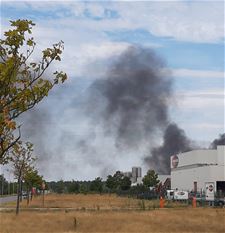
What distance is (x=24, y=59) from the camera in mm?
9078

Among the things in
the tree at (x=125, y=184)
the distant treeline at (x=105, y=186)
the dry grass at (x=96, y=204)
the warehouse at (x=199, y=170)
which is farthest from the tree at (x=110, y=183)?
the dry grass at (x=96, y=204)

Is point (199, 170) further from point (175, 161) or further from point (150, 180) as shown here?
point (150, 180)

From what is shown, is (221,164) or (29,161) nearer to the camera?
(29,161)

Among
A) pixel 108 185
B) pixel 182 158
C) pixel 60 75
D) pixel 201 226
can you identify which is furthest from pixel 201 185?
pixel 60 75

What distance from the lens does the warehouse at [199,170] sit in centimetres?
8394

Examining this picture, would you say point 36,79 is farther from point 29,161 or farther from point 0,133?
point 29,161

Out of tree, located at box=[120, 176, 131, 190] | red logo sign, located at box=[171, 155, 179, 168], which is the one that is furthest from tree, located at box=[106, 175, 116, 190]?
red logo sign, located at box=[171, 155, 179, 168]

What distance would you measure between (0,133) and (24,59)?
133 centimetres

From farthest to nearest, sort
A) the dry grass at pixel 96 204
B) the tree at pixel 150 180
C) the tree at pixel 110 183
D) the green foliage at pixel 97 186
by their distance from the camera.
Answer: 1. the tree at pixel 110 183
2. the green foliage at pixel 97 186
3. the tree at pixel 150 180
4. the dry grass at pixel 96 204

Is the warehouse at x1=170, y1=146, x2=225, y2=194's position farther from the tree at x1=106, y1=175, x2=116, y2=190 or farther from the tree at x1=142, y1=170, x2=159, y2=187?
the tree at x1=106, y1=175, x2=116, y2=190

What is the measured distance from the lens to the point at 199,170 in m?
89.4

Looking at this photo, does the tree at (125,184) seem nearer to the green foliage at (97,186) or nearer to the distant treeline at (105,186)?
the distant treeline at (105,186)

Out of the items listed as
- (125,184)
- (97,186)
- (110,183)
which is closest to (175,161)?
(125,184)

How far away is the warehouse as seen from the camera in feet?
275
